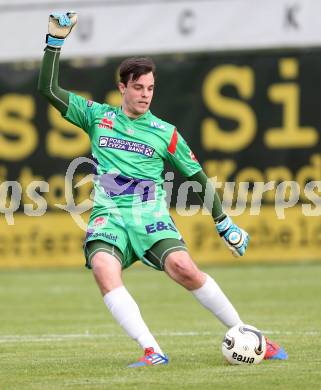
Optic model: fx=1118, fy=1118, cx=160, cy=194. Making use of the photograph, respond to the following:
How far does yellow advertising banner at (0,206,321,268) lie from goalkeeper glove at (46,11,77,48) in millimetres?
10598

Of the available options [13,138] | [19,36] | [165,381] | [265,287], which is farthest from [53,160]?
[165,381]

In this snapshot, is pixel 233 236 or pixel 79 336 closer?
pixel 233 236

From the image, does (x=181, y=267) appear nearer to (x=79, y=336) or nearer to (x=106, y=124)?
(x=106, y=124)

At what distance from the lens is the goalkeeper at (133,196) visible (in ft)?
26.8

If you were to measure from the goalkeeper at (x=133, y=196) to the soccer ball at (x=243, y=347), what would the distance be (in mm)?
193

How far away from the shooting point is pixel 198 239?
63.0 ft

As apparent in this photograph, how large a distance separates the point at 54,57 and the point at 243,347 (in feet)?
8.56

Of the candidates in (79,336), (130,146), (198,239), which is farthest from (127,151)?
(198,239)

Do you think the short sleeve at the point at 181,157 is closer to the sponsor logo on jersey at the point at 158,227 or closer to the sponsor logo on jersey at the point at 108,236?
the sponsor logo on jersey at the point at 158,227

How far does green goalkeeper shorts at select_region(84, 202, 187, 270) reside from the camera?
8.31 meters

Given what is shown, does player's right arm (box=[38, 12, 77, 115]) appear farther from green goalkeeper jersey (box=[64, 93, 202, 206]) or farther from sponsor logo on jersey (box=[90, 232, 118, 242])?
sponsor logo on jersey (box=[90, 232, 118, 242])

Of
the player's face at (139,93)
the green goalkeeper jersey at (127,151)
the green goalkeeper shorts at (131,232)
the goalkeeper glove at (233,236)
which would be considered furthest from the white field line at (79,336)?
the player's face at (139,93)

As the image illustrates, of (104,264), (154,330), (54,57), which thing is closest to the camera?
(104,264)

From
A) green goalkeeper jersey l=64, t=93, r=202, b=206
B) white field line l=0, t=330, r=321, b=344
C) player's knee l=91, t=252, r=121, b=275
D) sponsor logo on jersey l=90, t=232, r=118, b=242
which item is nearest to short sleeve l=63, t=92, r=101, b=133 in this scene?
green goalkeeper jersey l=64, t=93, r=202, b=206
